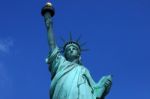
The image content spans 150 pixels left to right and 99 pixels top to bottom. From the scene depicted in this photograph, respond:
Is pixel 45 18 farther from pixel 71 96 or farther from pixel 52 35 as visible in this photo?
pixel 71 96

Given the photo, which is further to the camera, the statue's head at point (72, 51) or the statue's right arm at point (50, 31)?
the statue's head at point (72, 51)

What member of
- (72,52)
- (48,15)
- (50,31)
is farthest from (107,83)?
(48,15)

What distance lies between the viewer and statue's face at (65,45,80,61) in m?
14.3

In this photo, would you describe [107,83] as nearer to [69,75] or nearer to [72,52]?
[69,75]

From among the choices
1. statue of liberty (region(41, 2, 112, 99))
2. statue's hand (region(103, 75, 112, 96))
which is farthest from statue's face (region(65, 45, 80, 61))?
statue's hand (region(103, 75, 112, 96))

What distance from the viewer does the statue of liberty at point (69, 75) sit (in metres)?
13.1

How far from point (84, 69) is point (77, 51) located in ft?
2.65

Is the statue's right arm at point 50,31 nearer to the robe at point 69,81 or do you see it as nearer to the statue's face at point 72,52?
the robe at point 69,81

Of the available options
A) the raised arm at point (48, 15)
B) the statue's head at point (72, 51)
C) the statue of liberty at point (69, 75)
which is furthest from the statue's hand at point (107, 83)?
the raised arm at point (48, 15)

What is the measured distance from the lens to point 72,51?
14.4 metres

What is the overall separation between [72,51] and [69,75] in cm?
112

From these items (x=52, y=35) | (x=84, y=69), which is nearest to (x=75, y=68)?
(x=84, y=69)

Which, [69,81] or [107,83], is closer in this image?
[69,81]

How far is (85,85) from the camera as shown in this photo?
13.4 metres
